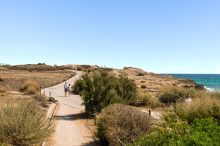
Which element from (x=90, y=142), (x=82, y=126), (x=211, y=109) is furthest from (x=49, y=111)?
(x=211, y=109)

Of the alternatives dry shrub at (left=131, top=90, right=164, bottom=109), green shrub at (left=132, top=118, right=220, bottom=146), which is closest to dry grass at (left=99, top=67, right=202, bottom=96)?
dry shrub at (left=131, top=90, right=164, bottom=109)

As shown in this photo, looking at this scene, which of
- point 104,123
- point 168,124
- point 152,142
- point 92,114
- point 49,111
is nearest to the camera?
point 152,142

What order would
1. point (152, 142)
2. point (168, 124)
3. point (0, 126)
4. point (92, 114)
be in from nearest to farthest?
point (152, 142), point (168, 124), point (0, 126), point (92, 114)

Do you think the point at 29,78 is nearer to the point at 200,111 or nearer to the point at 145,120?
the point at 145,120

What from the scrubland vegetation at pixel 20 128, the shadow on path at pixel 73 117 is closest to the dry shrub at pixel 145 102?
the shadow on path at pixel 73 117

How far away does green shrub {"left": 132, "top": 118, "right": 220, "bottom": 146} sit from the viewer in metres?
10.2

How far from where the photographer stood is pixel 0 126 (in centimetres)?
1642

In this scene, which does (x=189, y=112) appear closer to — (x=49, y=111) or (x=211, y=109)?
(x=211, y=109)

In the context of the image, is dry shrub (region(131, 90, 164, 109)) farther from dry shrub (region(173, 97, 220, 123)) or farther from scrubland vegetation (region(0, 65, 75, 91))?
scrubland vegetation (region(0, 65, 75, 91))

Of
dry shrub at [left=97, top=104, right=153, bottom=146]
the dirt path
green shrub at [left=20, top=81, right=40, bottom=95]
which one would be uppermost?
dry shrub at [left=97, top=104, right=153, bottom=146]

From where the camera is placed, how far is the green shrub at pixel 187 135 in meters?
10.2

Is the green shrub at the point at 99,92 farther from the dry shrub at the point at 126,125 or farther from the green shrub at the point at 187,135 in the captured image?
the green shrub at the point at 187,135

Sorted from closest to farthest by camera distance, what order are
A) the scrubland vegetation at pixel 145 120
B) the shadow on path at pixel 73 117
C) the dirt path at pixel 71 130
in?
the scrubland vegetation at pixel 145 120 → the dirt path at pixel 71 130 → the shadow on path at pixel 73 117

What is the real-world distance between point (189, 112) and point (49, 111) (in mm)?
17285
